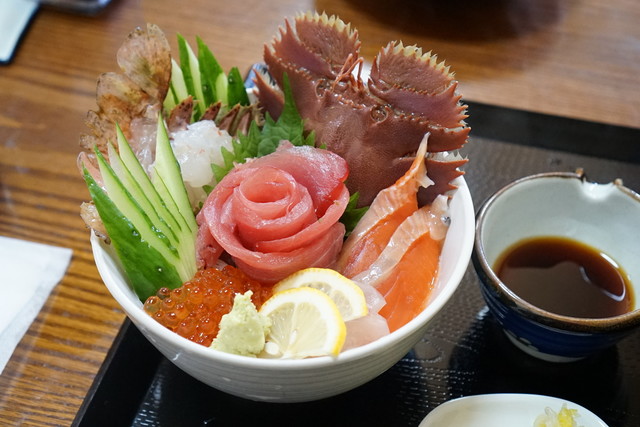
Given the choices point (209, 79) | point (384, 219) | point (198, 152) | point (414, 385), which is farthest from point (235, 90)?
point (414, 385)

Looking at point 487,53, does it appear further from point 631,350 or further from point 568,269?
point 631,350

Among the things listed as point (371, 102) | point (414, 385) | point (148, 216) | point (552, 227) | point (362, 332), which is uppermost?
point (371, 102)

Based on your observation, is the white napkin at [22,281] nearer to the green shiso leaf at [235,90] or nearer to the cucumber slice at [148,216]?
the cucumber slice at [148,216]

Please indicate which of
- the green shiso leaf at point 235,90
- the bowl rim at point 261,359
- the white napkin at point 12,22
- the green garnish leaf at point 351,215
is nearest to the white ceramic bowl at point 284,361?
the bowl rim at point 261,359

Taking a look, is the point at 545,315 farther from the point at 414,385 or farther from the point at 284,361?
the point at 284,361

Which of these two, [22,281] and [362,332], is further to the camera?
[22,281]
